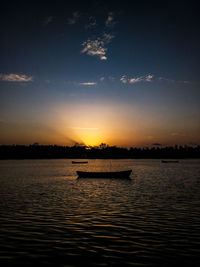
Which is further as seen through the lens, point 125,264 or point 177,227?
point 177,227

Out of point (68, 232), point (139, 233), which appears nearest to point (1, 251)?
point (68, 232)

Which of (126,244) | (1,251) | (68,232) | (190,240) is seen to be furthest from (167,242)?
(1,251)

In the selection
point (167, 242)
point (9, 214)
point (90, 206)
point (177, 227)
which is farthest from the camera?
point (90, 206)

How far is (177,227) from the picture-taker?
65.2 ft

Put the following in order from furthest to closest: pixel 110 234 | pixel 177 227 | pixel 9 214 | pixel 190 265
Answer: pixel 9 214 < pixel 177 227 < pixel 110 234 < pixel 190 265

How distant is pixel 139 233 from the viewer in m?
18.2

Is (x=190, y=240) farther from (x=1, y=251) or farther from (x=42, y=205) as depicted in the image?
(x=42, y=205)

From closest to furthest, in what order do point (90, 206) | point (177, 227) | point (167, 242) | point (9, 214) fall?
point (167, 242), point (177, 227), point (9, 214), point (90, 206)

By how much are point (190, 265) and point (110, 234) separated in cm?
669

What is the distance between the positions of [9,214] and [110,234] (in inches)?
497

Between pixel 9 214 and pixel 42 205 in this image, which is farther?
pixel 42 205

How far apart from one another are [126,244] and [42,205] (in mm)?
16996

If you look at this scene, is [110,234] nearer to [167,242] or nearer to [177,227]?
[167,242]

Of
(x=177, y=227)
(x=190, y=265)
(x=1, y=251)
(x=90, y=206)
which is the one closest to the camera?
(x=190, y=265)
